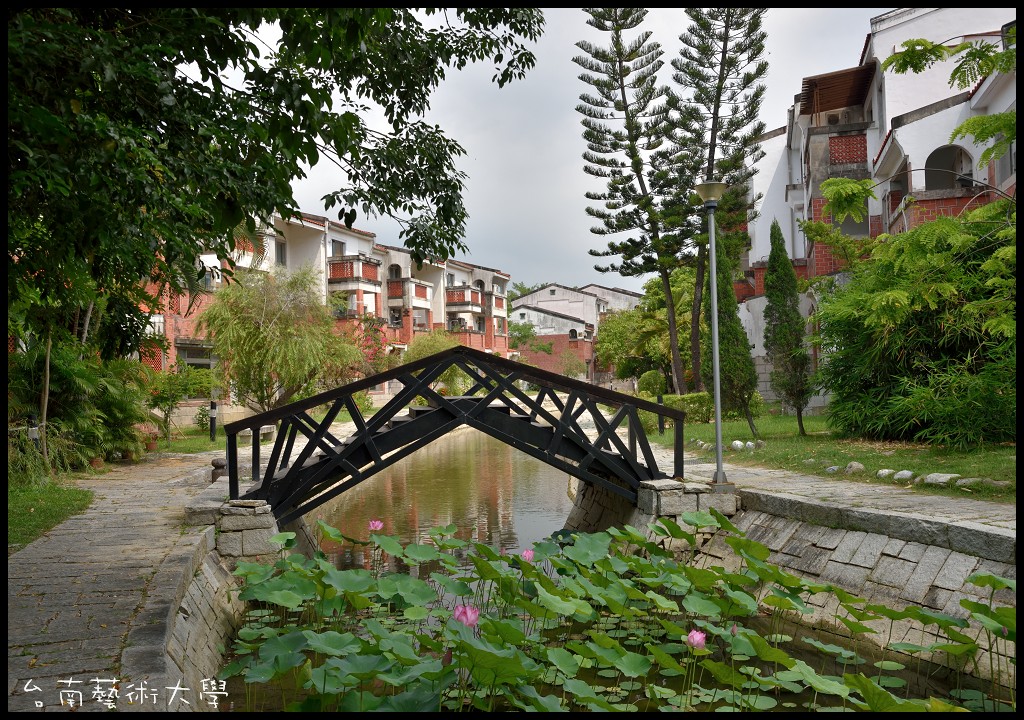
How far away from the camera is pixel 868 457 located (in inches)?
441

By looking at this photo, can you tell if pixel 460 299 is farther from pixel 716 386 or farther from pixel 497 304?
pixel 716 386

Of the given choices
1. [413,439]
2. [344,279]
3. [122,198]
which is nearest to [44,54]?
[122,198]

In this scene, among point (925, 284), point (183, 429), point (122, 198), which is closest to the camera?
point (122, 198)

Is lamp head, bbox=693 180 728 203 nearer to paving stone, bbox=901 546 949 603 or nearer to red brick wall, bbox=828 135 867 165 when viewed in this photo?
paving stone, bbox=901 546 949 603

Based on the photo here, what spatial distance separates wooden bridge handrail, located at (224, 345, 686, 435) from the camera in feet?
27.0

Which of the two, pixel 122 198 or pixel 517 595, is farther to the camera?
pixel 517 595

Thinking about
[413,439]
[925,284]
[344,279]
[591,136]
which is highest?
[591,136]

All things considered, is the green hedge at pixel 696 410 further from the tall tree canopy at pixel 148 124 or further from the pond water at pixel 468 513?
the tall tree canopy at pixel 148 124

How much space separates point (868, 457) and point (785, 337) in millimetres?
4221

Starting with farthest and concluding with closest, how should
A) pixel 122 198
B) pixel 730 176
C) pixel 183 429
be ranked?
pixel 730 176 < pixel 183 429 < pixel 122 198

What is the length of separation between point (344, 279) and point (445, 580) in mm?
30470

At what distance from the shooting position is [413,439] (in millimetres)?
9672

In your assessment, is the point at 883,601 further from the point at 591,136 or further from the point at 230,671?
the point at 591,136

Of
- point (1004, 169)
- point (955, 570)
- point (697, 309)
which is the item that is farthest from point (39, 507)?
point (697, 309)
